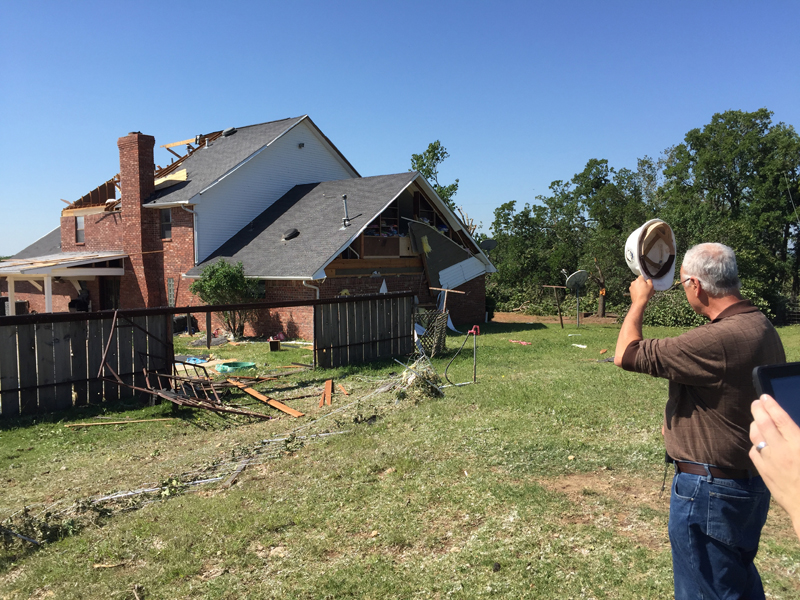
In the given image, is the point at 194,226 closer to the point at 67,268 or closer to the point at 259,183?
the point at 259,183

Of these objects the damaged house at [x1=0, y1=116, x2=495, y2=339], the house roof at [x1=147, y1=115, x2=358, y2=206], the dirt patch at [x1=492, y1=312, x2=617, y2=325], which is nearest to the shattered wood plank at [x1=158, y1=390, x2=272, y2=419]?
the damaged house at [x1=0, y1=116, x2=495, y2=339]

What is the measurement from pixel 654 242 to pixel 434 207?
64.6ft

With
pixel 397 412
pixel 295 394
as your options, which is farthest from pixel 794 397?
pixel 295 394

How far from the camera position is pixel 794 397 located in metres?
1.67

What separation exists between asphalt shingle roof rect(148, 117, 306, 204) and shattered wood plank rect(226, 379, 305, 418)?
12.7m

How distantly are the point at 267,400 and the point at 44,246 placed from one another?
2752 centimetres

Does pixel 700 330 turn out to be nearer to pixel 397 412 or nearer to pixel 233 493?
pixel 233 493

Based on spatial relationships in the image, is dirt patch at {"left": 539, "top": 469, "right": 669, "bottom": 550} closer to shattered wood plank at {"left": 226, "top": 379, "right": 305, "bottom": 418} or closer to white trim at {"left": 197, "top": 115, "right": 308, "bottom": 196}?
shattered wood plank at {"left": 226, "top": 379, "right": 305, "bottom": 418}

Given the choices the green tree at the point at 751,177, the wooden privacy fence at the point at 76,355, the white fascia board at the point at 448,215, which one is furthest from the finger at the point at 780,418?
the green tree at the point at 751,177

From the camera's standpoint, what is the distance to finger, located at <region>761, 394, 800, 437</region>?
A: 1.32 meters

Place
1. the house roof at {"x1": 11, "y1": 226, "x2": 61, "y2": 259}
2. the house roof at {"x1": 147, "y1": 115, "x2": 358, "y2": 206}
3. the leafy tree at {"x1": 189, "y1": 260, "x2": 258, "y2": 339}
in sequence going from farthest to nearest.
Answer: the house roof at {"x1": 11, "y1": 226, "x2": 61, "y2": 259}
the house roof at {"x1": 147, "y1": 115, "x2": 358, "y2": 206}
the leafy tree at {"x1": 189, "y1": 260, "x2": 258, "y2": 339}

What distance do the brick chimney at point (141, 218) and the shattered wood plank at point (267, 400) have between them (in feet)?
45.9

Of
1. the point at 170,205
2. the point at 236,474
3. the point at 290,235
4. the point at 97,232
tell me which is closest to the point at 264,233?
the point at 290,235

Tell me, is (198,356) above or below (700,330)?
below
